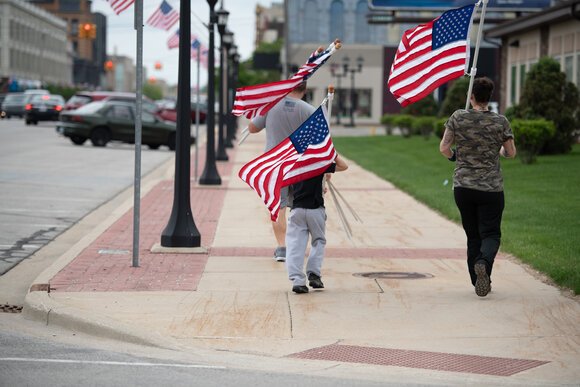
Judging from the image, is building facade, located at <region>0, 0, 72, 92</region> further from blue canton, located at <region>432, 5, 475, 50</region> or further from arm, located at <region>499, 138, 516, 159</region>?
arm, located at <region>499, 138, 516, 159</region>

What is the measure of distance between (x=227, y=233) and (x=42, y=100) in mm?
50196

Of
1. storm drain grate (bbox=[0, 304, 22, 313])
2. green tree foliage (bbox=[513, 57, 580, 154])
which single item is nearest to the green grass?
green tree foliage (bbox=[513, 57, 580, 154])

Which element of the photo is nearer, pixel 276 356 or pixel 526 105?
pixel 276 356

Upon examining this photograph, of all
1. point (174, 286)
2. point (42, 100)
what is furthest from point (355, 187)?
point (42, 100)

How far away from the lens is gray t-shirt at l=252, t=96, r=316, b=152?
1143 centimetres

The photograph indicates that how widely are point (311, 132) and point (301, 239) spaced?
997 millimetres

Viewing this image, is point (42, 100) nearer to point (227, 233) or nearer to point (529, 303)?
point (227, 233)

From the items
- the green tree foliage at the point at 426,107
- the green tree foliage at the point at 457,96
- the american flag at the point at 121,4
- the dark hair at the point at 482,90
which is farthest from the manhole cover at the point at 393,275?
the green tree foliage at the point at 426,107

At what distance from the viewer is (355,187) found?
922 inches

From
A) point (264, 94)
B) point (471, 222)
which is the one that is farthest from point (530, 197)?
point (471, 222)

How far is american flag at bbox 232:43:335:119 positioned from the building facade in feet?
299

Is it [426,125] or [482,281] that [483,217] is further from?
[426,125]

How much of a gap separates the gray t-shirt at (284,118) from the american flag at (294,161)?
74cm

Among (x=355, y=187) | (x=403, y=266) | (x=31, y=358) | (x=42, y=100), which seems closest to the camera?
(x=31, y=358)
